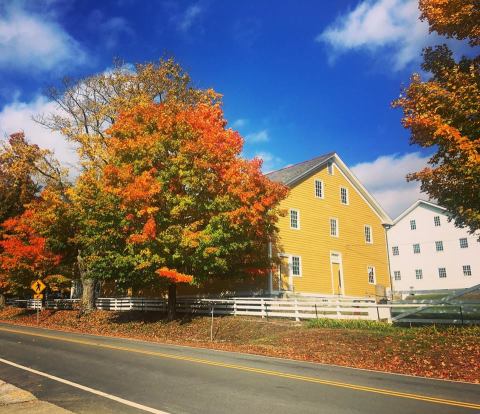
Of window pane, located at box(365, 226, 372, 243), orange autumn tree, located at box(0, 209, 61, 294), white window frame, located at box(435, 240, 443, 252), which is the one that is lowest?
orange autumn tree, located at box(0, 209, 61, 294)

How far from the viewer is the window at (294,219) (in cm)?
3081

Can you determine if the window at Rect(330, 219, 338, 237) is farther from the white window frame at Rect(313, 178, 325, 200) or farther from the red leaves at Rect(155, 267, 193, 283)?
the red leaves at Rect(155, 267, 193, 283)

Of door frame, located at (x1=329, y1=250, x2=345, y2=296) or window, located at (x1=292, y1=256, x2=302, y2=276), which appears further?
door frame, located at (x1=329, y1=250, x2=345, y2=296)

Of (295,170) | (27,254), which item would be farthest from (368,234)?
(27,254)

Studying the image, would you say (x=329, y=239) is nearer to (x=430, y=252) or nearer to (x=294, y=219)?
(x=294, y=219)

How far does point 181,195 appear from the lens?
22.3 metres

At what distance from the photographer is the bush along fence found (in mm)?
17406

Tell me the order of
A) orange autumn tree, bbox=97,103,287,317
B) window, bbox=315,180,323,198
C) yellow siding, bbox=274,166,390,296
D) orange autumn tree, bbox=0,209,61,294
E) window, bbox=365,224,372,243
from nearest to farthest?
orange autumn tree, bbox=97,103,287,317, yellow siding, bbox=274,166,390,296, orange autumn tree, bbox=0,209,61,294, window, bbox=315,180,323,198, window, bbox=365,224,372,243

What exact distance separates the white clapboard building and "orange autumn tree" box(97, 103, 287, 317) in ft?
109

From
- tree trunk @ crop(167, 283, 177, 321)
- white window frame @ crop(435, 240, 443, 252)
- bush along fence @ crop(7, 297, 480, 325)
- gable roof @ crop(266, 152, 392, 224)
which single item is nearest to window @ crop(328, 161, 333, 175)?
gable roof @ crop(266, 152, 392, 224)

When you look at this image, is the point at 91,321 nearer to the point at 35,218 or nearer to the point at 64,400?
the point at 35,218

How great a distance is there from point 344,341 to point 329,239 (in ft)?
57.0

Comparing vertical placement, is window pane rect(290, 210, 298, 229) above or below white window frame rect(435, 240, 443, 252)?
below

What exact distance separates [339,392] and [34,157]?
28.5 metres
